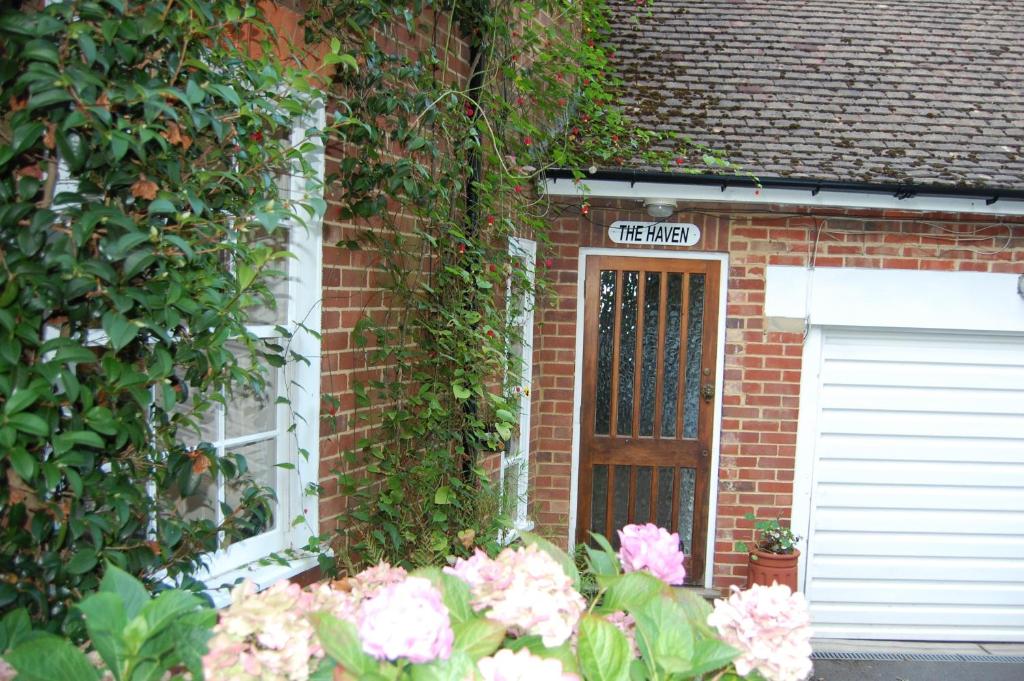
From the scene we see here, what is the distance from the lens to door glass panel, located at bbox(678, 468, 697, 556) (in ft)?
21.3

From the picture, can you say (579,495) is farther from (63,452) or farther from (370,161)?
(63,452)

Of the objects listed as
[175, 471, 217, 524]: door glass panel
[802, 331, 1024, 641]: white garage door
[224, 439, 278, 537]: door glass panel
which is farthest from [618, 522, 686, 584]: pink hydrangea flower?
[802, 331, 1024, 641]: white garage door

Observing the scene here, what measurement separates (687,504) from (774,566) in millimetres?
783

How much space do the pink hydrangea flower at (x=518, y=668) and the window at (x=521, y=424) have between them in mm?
3576

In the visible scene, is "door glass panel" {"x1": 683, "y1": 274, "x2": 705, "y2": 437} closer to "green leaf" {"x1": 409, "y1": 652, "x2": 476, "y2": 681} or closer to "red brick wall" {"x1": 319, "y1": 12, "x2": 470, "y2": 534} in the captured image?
"red brick wall" {"x1": 319, "y1": 12, "x2": 470, "y2": 534}

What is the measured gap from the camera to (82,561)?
1819 millimetres

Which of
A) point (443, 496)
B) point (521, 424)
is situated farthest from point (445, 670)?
point (521, 424)

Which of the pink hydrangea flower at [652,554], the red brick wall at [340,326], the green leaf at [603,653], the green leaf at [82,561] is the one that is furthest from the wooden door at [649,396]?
the green leaf at [603,653]

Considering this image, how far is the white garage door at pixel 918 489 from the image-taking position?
6.57 metres

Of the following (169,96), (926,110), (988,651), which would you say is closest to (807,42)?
(926,110)

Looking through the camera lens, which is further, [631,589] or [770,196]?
[770,196]

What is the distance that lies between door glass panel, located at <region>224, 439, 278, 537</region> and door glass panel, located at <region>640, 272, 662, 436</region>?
376 cm

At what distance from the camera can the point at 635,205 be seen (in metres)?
6.30

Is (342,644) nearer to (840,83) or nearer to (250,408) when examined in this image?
(250,408)
